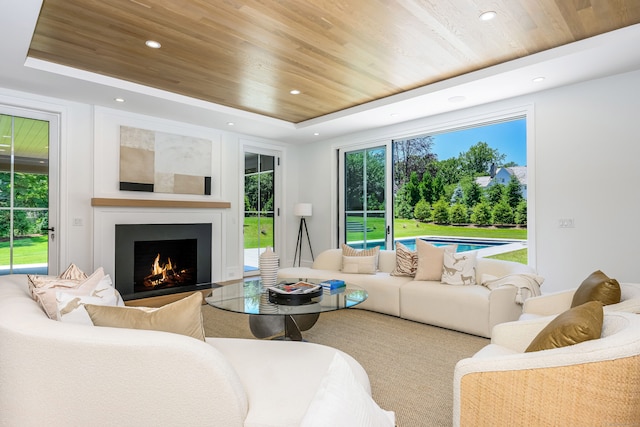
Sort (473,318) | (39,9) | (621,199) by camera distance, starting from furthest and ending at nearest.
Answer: (621,199), (473,318), (39,9)

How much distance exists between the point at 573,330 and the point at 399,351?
180cm

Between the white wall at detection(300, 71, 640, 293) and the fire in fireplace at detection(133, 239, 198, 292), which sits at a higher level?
the white wall at detection(300, 71, 640, 293)

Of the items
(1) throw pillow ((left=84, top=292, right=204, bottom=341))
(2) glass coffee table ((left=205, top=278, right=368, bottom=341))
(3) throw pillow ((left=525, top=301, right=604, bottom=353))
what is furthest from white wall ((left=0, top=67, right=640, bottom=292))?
(1) throw pillow ((left=84, top=292, right=204, bottom=341))

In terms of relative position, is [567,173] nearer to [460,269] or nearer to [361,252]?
[460,269]

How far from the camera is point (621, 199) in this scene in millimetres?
3564

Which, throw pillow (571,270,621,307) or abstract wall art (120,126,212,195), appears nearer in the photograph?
throw pillow (571,270,621,307)

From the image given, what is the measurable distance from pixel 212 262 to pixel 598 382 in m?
5.17

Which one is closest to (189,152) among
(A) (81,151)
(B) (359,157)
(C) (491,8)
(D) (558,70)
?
(A) (81,151)

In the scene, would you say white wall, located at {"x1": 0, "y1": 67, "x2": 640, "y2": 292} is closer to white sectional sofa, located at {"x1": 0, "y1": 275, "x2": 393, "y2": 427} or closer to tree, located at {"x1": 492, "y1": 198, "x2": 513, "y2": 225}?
tree, located at {"x1": 492, "y1": 198, "x2": 513, "y2": 225}

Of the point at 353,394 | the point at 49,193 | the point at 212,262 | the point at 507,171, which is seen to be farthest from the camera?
the point at 212,262

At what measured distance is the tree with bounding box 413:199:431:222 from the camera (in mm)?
6031

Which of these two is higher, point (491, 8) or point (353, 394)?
point (491, 8)

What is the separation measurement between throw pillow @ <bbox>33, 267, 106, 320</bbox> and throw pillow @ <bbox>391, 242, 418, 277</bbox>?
317 centimetres

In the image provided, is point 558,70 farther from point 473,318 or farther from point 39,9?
point 39,9
